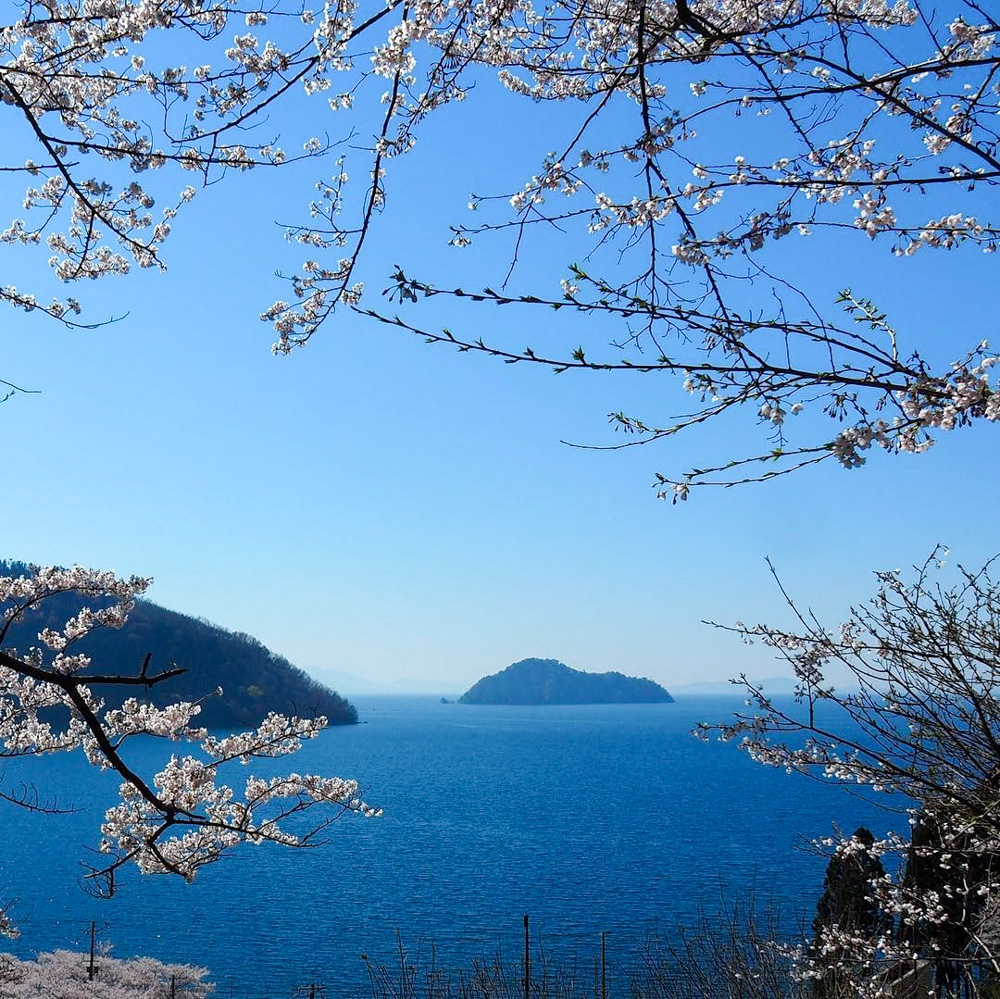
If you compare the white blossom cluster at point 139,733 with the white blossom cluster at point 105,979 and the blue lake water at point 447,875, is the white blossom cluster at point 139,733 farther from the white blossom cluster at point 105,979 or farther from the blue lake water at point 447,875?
the white blossom cluster at point 105,979

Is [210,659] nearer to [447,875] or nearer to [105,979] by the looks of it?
[447,875]

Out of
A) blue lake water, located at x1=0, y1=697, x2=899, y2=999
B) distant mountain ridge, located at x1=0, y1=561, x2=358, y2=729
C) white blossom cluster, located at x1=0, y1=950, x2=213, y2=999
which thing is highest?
distant mountain ridge, located at x1=0, y1=561, x2=358, y2=729

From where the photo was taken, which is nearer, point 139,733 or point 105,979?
point 139,733

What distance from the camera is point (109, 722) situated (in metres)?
5.61

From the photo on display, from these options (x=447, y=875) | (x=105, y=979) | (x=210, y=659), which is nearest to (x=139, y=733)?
(x=105, y=979)

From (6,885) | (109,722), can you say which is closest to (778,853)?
(6,885)

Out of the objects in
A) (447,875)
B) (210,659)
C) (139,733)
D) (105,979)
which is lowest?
(447,875)

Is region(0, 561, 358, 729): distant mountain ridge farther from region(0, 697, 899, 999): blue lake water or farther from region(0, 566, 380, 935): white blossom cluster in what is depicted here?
region(0, 566, 380, 935): white blossom cluster

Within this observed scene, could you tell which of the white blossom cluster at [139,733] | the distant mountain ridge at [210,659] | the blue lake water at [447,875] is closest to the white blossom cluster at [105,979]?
the blue lake water at [447,875]

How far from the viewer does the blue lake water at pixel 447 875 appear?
80.7ft

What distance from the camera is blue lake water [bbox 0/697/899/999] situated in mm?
24594

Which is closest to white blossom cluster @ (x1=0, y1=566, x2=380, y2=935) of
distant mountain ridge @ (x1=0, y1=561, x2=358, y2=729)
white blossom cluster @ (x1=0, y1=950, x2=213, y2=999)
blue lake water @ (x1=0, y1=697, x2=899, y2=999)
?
blue lake water @ (x1=0, y1=697, x2=899, y2=999)

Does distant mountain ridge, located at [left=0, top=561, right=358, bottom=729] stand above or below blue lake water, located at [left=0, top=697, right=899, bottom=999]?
above

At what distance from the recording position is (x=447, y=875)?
33156mm
